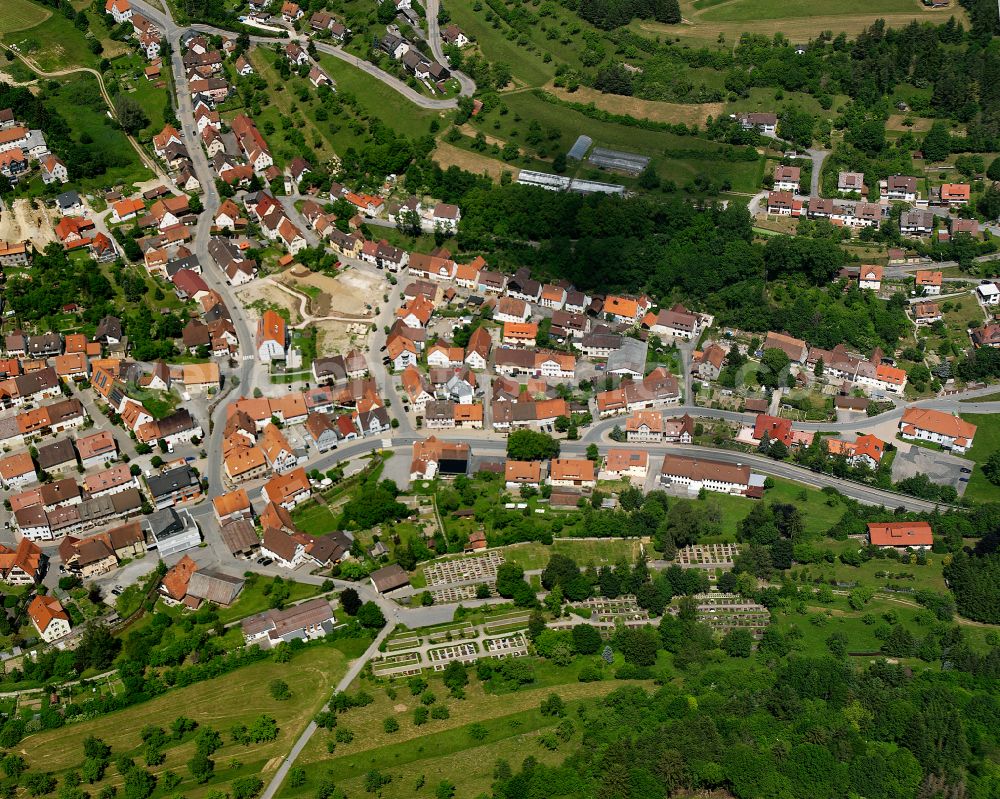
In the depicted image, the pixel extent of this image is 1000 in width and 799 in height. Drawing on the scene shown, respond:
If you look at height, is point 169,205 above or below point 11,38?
below

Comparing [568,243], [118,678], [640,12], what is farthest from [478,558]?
[640,12]

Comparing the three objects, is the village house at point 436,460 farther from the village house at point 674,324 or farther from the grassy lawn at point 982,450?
the grassy lawn at point 982,450

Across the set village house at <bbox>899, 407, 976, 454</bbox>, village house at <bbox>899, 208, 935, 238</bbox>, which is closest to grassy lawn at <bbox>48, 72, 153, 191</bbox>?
village house at <bbox>899, 208, 935, 238</bbox>

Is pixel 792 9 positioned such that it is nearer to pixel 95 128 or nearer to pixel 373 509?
pixel 95 128

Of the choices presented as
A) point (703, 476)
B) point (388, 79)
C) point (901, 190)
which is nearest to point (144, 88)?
point (388, 79)

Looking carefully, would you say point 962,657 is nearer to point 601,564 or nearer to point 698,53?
point 601,564

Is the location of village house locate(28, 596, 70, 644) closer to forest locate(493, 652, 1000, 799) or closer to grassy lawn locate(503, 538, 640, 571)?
grassy lawn locate(503, 538, 640, 571)

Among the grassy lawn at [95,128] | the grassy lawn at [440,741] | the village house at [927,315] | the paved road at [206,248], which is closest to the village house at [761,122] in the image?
the village house at [927,315]
